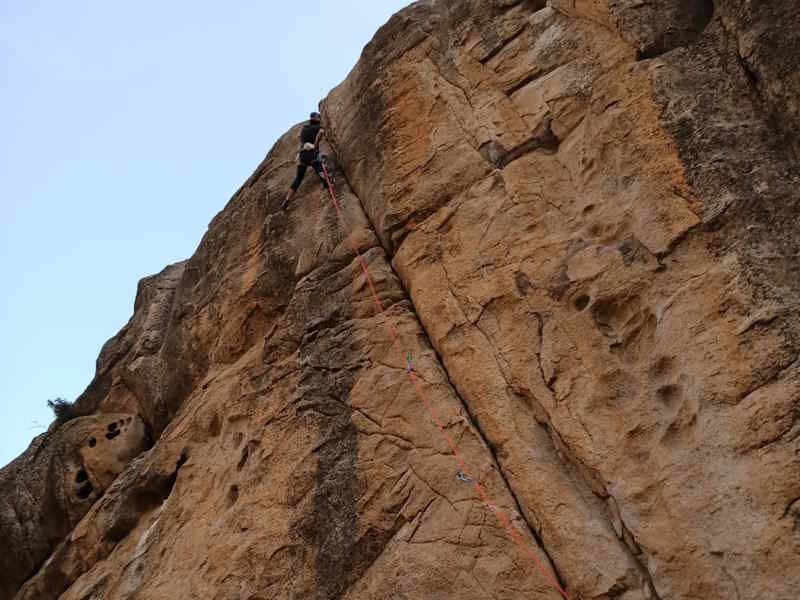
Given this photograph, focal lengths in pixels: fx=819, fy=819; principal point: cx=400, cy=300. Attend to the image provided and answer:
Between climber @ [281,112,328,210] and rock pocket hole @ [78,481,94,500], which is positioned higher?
climber @ [281,112,328,210]

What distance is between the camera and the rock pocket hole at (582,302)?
8.01 meters

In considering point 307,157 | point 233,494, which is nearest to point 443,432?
point 233,494

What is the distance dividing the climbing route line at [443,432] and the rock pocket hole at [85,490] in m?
6.06

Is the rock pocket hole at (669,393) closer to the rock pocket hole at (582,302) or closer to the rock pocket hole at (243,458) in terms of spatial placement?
the rock pocket hole at (582,302)

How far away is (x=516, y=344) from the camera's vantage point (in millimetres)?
8281

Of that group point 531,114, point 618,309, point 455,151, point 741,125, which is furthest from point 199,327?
point 741,125

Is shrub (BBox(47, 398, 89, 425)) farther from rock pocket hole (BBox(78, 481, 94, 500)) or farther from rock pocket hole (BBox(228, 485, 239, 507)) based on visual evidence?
rock pocket hole (BBox(228, 485, 239, 507))

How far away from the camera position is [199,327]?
12.4 m

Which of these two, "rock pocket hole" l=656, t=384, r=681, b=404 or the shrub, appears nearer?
"rock pocket hole" l=656, t=384, r=681, b=404

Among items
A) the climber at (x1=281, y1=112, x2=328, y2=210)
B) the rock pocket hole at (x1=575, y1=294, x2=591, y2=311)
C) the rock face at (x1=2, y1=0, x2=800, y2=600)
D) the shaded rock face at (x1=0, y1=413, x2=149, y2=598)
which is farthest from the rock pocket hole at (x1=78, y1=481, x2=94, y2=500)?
the rock pocket hole at (x1=575, y1=294, x2=591, y2=311)

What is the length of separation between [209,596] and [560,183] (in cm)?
585

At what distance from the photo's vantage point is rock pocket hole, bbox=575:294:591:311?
801 centimetres

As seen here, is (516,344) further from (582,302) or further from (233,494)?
(233,494)

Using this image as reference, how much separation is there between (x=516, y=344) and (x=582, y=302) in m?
0.78
